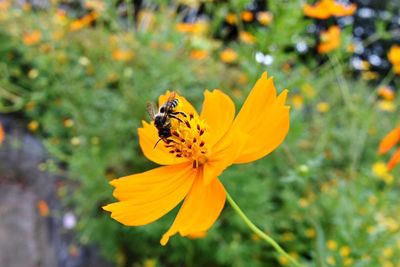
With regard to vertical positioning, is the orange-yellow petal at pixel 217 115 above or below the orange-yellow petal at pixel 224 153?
above

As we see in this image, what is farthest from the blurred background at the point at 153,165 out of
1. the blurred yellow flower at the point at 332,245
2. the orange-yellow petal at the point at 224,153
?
the orange-yellow petal at the point at 224,153

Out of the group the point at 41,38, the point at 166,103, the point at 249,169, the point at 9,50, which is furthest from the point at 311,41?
the point at 9,50

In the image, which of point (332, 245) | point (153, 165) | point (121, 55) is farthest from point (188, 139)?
point (121, 55)

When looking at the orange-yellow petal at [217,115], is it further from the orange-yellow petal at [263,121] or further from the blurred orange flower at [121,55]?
the blurred orange flower at [121,55]

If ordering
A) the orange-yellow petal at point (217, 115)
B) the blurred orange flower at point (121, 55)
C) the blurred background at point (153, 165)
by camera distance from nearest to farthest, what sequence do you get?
the orange-yellow petal at point (217, 115), the blurred background at point (153, 165), the blurred orange flower at point (121, 55)

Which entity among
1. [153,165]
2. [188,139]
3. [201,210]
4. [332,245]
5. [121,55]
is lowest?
[332,245]

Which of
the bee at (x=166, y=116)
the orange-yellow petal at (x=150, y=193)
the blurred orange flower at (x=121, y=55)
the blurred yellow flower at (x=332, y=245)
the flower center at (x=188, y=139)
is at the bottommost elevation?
the blurred yellow flower at (x=332, y=245)

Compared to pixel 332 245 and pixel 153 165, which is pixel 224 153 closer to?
pixel 332 245
